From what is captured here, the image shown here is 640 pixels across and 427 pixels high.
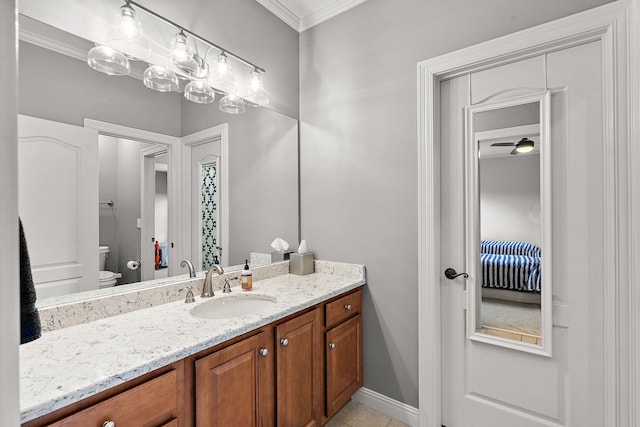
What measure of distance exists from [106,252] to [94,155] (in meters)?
0.43

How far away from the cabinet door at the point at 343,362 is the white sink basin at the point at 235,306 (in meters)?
0.40

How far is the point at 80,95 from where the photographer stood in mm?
1312

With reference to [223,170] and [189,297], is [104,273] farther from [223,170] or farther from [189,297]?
[223,170]

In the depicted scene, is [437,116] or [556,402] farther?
[437,116]

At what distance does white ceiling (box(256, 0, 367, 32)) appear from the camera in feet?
7.02

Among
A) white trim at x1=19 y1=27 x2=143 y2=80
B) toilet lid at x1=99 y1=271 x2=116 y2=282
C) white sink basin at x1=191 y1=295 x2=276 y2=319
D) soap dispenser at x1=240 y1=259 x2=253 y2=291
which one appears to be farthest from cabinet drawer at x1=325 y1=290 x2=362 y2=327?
white trim at x1=19 y1=27 x2=143 y2=80

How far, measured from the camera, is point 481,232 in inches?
68.4

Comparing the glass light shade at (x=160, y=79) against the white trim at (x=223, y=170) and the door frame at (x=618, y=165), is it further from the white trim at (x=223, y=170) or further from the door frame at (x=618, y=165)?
the door frame at (x=618, y=165)

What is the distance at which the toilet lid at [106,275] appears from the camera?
54.2 inches

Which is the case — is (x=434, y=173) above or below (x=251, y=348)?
above

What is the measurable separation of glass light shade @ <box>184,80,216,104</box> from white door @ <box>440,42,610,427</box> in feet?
4.74

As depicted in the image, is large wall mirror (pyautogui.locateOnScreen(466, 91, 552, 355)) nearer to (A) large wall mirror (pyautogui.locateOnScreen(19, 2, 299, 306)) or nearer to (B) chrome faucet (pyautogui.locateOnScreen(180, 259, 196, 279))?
(A) large wall mirror (pyautogui.locateOnScreen(19, 2, 299, 306))

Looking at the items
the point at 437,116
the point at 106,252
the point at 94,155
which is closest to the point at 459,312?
the point at 437,116

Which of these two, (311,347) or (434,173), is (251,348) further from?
(434,173)
